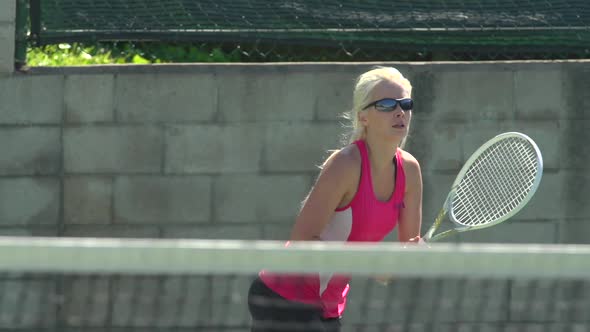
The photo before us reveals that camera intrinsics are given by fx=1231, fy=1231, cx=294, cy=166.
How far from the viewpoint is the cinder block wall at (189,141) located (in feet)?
18.8

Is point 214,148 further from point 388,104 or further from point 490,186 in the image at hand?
point 388,104

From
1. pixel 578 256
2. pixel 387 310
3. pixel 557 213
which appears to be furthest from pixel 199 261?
pixel 557 213

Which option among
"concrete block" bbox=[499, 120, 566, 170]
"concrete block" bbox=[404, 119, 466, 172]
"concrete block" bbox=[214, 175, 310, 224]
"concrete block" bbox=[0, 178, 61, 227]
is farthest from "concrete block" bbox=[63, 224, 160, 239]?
"concrete block" bbox=[499, 120, 566, 170]

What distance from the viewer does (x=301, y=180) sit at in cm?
581

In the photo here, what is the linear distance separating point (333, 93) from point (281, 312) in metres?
1.76

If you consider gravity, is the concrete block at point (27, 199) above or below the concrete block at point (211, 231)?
above

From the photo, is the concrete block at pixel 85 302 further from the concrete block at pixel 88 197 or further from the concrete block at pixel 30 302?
the concrete block at pixel 88 197

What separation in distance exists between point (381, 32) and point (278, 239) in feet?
4.00

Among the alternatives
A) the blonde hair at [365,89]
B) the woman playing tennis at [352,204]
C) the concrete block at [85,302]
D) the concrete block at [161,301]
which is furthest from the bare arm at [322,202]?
the concrete block at [85,302]

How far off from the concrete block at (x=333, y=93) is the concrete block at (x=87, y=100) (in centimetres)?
96

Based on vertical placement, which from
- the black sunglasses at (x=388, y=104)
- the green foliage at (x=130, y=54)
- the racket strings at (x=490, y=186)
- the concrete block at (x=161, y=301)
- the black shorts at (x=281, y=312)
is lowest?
the concrete block at (x=161, y=301)

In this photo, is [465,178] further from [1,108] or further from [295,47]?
[1,108]

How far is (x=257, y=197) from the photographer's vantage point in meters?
5.78

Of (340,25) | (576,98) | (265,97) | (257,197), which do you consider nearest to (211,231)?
(257,197)
